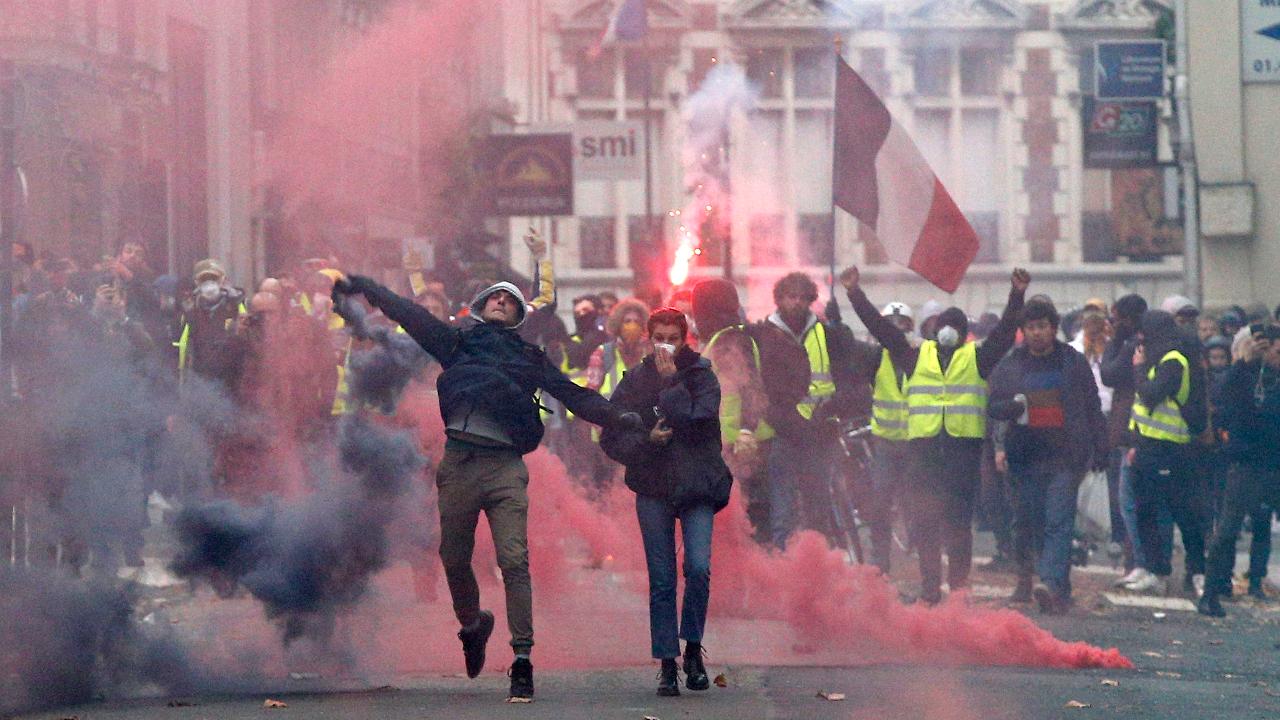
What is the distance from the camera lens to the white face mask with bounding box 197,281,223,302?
478 inches

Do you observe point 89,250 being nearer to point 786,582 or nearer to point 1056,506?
point 786,582

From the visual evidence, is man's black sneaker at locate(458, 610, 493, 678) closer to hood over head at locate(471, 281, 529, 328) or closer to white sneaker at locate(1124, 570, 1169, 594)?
hood over head at locate(471, 281, 529, 328)

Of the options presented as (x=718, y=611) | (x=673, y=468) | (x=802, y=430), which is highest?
(x=802, y=430)

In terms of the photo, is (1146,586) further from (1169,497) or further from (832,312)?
(832,312)

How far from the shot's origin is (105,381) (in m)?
9.03

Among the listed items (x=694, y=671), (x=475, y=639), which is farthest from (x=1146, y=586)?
(x=475, y=639)

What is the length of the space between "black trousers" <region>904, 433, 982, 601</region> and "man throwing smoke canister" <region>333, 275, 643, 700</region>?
13.5 feet

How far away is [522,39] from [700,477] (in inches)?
405

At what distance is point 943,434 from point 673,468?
4.10m

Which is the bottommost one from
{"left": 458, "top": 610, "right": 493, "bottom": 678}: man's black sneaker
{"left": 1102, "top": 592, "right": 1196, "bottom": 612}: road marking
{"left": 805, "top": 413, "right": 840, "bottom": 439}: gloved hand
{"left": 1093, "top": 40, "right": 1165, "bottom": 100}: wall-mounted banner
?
{"left": 1102, "top": 592, "right": 1196, "bottom": 612}: road marking

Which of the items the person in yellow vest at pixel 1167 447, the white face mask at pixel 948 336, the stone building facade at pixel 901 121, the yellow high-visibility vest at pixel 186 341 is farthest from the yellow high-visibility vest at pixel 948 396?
the stone building facade at pixel 901 121

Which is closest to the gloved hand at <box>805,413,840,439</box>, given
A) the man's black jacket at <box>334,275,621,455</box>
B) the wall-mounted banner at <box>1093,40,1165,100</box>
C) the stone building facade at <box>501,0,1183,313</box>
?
the man's black jacket at <box>334,275,621,455</box>

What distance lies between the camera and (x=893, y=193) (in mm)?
12953

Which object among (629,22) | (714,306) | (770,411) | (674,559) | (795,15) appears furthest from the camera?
(795,15)
